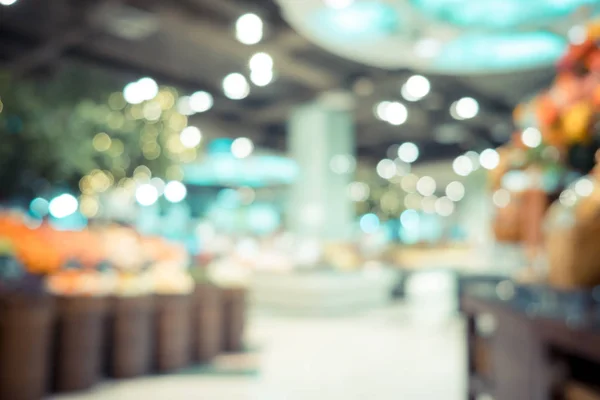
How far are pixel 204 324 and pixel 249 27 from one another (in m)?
3.57

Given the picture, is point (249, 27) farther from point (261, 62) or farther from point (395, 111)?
point (395, 111)

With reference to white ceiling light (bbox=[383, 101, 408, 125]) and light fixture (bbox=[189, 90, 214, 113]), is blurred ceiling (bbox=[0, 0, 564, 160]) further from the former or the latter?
white ceiling light (bbox=[383, 101, 408, 125])

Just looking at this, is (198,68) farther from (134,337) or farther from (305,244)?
(134,337)

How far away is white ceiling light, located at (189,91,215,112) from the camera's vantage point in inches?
403

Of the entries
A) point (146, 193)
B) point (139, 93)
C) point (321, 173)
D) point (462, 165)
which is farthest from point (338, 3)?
point (462, 165)

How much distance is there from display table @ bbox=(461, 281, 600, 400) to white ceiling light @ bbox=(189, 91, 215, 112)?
30.2ft

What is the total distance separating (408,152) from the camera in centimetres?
1706

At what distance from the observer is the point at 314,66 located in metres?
8.86

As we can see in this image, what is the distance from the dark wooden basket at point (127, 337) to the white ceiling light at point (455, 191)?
18.1 metres

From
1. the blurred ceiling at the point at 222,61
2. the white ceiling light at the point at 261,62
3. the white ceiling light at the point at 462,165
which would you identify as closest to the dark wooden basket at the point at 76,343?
the blurred ceiling at the point at 222,61

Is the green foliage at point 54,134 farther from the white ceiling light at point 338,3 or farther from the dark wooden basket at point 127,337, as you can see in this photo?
the white ceiling light at point 338,3

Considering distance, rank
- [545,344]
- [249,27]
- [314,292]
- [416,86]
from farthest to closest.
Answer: [416,86], [314,292], [249,27], [545,344]

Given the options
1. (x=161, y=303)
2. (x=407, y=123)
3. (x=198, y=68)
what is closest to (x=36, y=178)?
(x=161, y=303)

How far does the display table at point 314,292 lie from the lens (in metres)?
8.59
